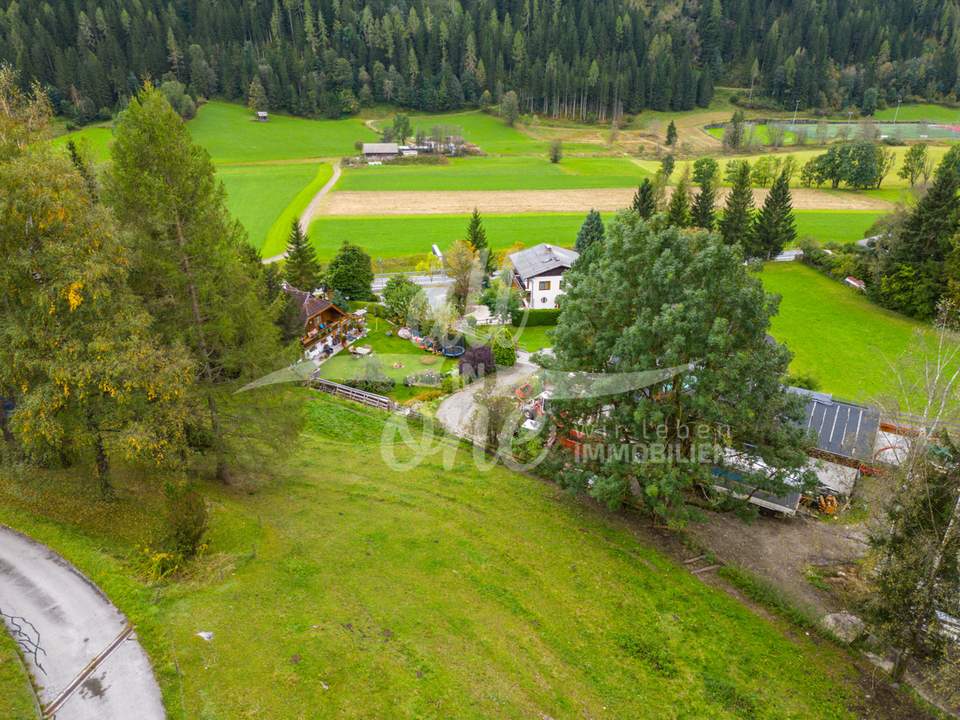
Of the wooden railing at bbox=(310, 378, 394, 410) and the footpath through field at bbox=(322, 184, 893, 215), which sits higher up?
the footpath through field at bbox=(322, 184, 893, 215)

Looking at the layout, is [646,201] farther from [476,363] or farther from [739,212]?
[476,363]

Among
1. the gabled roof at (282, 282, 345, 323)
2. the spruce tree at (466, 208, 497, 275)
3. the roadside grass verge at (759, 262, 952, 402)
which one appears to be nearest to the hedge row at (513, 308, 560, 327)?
the spruce tree at (466, 208, 497, 275)

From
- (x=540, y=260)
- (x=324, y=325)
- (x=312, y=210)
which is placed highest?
(x=312, y=210)

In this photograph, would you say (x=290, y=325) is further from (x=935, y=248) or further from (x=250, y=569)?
(x=935, y=248)

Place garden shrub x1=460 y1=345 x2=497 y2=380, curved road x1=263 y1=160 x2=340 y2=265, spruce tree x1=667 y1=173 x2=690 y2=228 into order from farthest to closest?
curved road x1=263 y1=160 x2=340 y2=265 < spruce tree x1=667 y1=173 x2=690 y2=228 < garden shrub x1=460 y1=345 x2=497 y2=380

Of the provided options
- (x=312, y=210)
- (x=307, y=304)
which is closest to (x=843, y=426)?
(x=307, y=304)

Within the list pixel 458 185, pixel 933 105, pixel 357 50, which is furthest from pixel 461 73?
pixel 933 105

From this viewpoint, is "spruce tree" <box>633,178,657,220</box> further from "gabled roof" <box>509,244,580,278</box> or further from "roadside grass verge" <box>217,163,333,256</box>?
"roadside grass verge" <box>217,163,333,256</box>

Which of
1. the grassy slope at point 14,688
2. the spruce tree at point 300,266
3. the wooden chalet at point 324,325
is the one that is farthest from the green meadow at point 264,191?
the grassy slope at point 14,688
